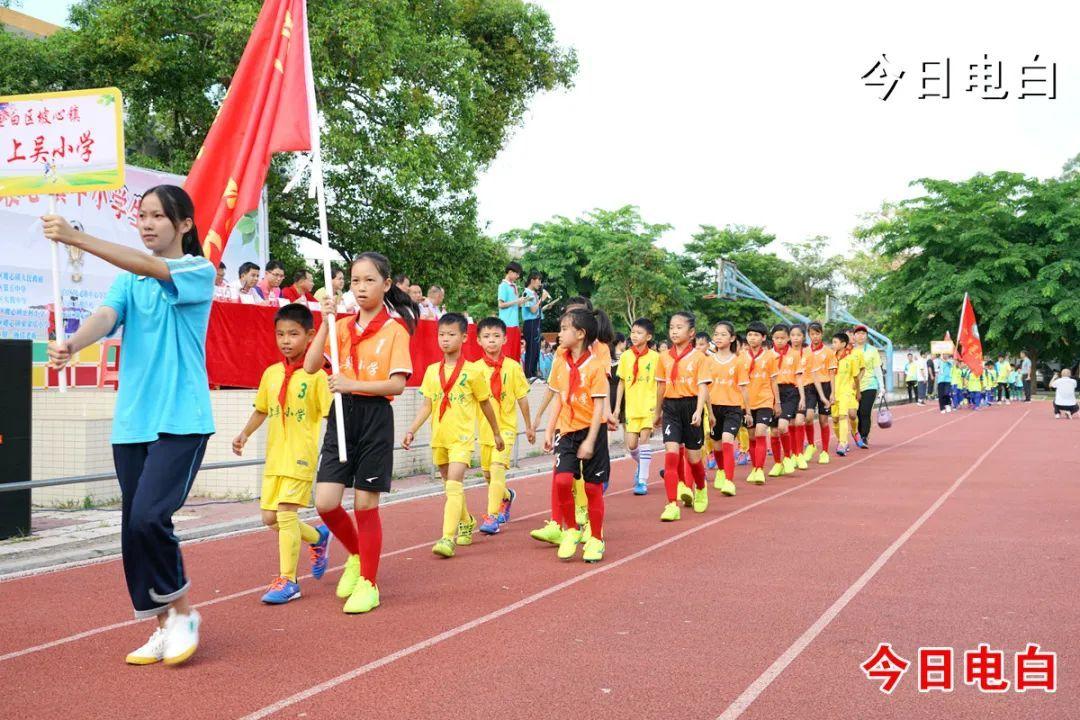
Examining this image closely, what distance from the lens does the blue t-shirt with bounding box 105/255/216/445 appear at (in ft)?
15.0

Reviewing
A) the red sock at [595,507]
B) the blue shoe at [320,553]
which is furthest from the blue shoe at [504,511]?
the blue shoe at [320,553]

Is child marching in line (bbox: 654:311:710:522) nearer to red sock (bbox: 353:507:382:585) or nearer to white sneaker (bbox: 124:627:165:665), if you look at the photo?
red sock (bbox: 353:507:382:585)

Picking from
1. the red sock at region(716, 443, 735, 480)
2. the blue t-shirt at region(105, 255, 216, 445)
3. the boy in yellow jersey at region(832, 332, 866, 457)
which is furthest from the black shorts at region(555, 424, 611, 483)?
the boy in yellow jersey at region(832, 332, 866, 457)

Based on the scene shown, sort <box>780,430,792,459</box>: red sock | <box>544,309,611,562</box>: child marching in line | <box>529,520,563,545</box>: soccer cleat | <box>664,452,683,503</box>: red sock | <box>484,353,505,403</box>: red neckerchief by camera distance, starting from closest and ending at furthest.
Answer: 1. <box>544,309,611,562</box>: child marching in line
2. <box>529,520,563,545</box>: soccer cleat
3. <box>484,353,505,403</box>: red neckerchief
4. <box>664,452,683,503</box>: red sock
5. <box>780,430,792,459</box>: red sock

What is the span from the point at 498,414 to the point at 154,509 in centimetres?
522

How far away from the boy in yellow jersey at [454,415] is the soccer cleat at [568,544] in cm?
82

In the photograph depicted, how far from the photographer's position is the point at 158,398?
15.0 feet

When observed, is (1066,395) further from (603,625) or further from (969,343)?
(603,625)

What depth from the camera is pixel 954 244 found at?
156 ft

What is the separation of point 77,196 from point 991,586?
1328 cm

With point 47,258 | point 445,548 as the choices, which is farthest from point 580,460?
point 47,258

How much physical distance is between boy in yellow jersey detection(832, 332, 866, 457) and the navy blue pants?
13.4 meters

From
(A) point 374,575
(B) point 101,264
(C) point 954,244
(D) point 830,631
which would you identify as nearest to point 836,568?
(D) point 830,631

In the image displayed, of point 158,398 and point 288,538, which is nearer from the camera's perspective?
point 158,398
